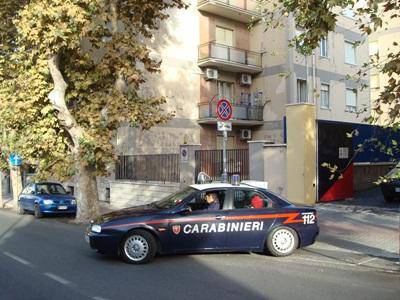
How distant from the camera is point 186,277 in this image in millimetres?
7934

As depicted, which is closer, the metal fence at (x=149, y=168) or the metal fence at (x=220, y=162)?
the metal fence at (x=220, y=162)

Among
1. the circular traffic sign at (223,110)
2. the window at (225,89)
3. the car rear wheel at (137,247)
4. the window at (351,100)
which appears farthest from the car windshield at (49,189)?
the window at (351,100)

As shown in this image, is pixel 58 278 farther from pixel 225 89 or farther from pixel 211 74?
pixel 225 89

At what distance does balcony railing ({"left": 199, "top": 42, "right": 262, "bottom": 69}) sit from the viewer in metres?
28.0

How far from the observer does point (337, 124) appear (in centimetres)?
1772

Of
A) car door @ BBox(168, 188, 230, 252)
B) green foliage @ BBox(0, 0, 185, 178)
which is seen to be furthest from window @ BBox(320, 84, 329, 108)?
car door @ BBox(168, 188, 230, 252)

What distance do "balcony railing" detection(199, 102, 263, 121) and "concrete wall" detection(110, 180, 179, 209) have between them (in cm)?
756

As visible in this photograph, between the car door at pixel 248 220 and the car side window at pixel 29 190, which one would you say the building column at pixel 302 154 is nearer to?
the car door at pixel 248 220

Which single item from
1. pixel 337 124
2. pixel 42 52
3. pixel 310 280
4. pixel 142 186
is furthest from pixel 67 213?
pixel 310 280

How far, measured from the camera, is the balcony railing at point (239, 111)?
2762cm

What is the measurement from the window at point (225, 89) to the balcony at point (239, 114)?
1.12 metres

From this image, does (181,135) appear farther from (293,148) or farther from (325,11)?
(325,11)

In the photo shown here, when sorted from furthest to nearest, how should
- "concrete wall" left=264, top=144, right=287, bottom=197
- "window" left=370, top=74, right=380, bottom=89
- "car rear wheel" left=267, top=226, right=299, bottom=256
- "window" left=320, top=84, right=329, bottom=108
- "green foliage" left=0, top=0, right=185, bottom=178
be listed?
"window" left=370, top=74, right=380, bottom=89 → "window" left=320, top=84, right=329, bottom=108 → "concrete wall" left=264, top=144, right=287, bottom=197 → "green foliage" left=0, top=0, right=185, bottom=178 → "car rear wheel" left=267, top=226, right=299, bottom=256

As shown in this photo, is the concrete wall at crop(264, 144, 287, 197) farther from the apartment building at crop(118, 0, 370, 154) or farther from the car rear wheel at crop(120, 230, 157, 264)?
the apartment building at crop(118, 0, 370, 154)
